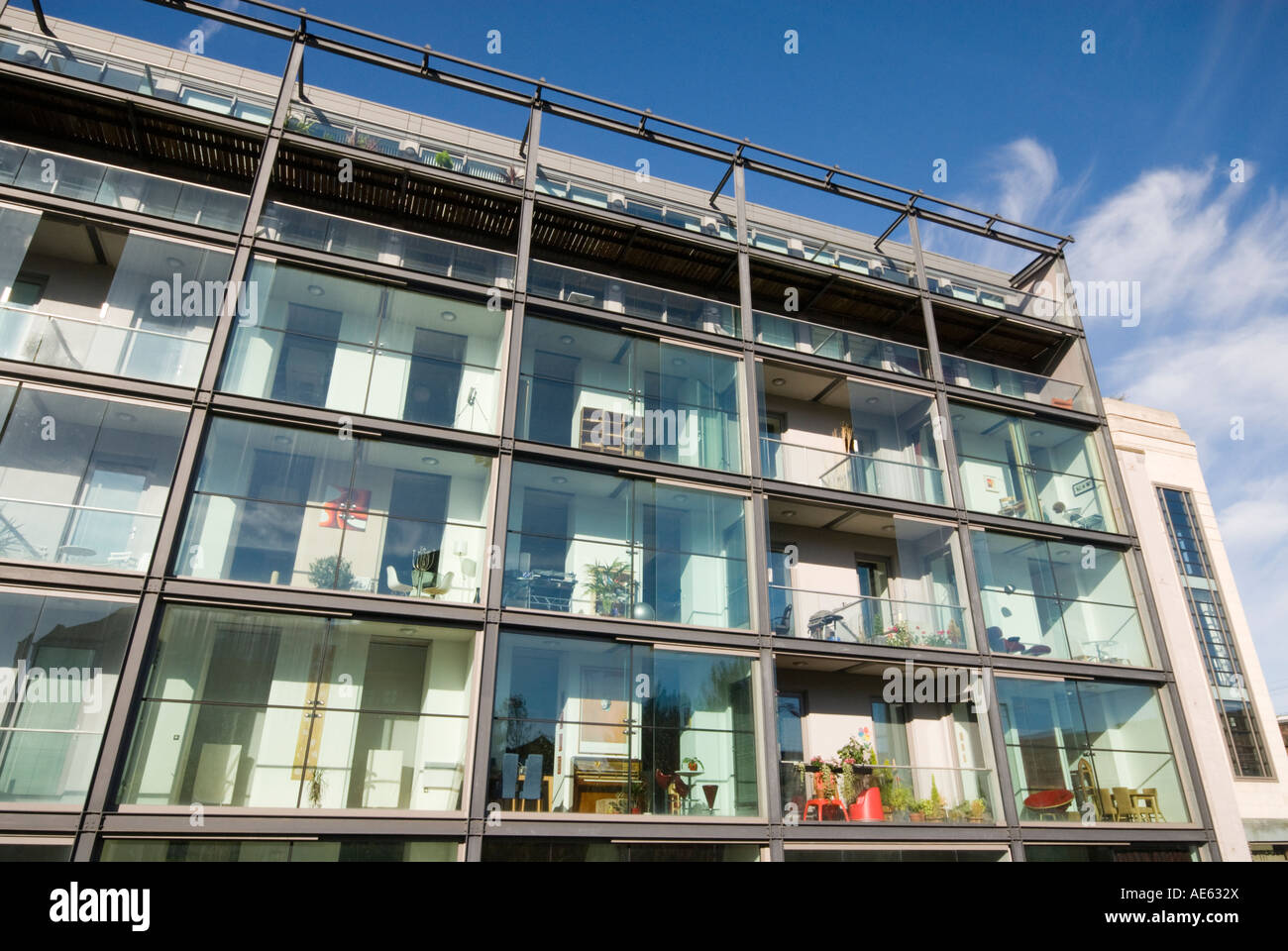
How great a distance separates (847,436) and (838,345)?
2.02 meters

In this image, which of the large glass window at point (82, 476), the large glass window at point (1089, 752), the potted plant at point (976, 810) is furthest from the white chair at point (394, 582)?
the large glass window at point (1089, 752)

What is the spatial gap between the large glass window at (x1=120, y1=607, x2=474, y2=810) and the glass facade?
16292mm

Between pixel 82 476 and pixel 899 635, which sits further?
pixel 899 635

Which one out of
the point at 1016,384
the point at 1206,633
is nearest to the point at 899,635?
the point at 1016,384

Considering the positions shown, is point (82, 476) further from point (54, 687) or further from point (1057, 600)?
point (1057, 600)

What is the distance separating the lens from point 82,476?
11.8 metres

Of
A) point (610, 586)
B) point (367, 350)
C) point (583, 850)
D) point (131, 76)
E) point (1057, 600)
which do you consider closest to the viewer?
point (583, 850)

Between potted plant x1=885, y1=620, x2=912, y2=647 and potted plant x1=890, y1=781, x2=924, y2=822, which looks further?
potted plant x1=885, y1=620, x2=912, y2=647

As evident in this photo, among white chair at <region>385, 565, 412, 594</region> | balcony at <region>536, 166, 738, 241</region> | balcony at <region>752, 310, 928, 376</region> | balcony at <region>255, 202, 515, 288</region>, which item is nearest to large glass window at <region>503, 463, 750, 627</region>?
white chair at <region>385, 565, 412, 594</region>

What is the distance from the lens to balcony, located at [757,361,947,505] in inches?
600

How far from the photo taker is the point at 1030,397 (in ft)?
57.9

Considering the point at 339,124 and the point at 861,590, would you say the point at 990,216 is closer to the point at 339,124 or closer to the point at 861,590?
the point at 861,590

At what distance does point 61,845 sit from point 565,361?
946 centimetres

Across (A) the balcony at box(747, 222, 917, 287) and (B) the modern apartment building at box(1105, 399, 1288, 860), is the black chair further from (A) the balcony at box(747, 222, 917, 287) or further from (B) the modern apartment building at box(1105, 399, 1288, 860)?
(A) the balcony at box(747, 222, 917, 287)
